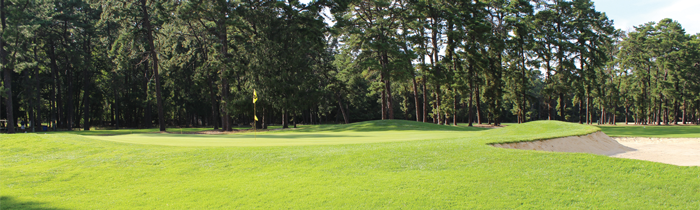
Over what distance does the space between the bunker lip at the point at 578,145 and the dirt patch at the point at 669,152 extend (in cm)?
63

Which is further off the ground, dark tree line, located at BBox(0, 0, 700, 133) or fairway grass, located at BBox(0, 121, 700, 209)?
dark tree line, located at BBox(0, 0, 700, 133)

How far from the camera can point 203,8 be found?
99.4 feet

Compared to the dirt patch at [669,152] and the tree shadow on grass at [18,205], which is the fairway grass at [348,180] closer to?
the tree shadow on grass at [18,205]

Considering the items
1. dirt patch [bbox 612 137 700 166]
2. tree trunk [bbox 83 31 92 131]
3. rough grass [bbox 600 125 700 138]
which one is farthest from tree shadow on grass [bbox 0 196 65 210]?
tree trunk [bbox 83 31 92 131]

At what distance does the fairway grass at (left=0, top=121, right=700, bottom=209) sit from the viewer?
5594mm

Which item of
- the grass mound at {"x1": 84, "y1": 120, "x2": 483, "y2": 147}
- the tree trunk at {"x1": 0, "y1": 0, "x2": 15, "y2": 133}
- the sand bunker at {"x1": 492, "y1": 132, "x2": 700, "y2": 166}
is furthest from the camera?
the tree trunk at {"x1": 0, "y1": 0, "x2": 15, "y2": 133}

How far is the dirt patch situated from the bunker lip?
63cm

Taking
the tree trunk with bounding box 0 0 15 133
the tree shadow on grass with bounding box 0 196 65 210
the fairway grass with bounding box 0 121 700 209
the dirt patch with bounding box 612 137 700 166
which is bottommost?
the dirt patch with bounding box 612 137 700 166

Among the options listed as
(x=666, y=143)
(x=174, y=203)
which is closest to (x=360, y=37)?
(x=666, y=143)

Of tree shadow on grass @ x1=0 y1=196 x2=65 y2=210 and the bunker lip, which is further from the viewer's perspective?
the bunker lip

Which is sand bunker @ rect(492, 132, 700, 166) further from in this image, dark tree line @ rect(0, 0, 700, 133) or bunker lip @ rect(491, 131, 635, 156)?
dark tree line @ rect(0, 0, 700, 133)

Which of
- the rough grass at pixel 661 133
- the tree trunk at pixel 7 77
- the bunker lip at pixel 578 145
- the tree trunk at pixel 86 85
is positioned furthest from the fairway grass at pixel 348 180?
the tree trunk at pixel 86 85

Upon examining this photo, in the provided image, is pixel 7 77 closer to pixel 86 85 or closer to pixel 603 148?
pixel 86 85

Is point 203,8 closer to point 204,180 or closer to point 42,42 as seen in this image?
point 42,42
